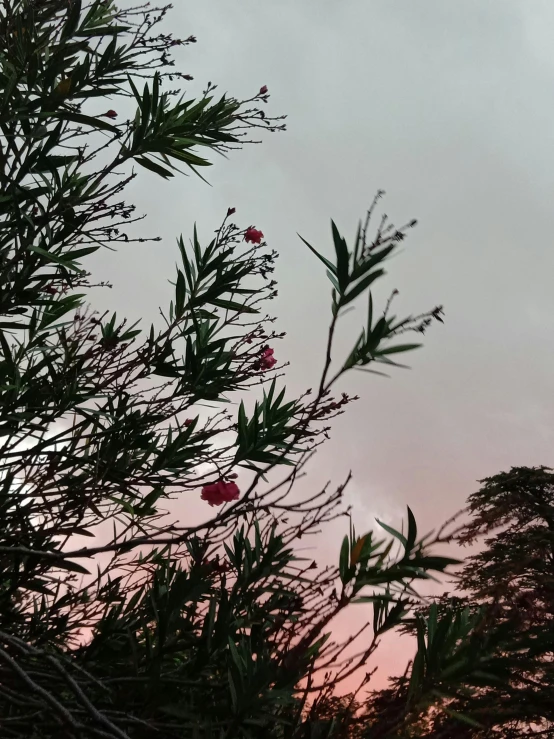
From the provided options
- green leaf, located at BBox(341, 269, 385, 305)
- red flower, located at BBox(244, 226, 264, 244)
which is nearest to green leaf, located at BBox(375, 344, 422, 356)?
green leaf, located at BBox(341, 269, 385, 305)

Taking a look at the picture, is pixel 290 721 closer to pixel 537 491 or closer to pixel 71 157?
pixel 71 157

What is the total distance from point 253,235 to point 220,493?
61.8 inches

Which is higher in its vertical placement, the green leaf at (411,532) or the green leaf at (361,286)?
the green leaf at (361,286)

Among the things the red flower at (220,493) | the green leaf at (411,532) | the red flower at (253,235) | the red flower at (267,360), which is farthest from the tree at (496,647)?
the red flower at (253,235)

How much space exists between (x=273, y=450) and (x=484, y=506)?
8.08 m

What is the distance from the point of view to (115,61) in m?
3.08

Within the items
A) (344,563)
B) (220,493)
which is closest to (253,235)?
(220,493)

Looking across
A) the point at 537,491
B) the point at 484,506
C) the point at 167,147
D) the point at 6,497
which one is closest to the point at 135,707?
the point at 6,497

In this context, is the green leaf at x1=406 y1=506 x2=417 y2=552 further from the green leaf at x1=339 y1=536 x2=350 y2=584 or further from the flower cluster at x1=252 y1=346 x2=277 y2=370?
the flower cluster at x1=252 y1=346 x2=277 y2=370

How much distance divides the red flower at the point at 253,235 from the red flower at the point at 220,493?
1519 millimetres

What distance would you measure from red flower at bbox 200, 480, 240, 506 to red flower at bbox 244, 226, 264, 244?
Answer: 152 cm

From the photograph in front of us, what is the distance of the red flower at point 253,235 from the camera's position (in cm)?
324

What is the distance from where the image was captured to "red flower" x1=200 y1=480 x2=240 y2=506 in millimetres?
2106

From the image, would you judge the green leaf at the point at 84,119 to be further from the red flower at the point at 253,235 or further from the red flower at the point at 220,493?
the red flower at the point at 220,493
